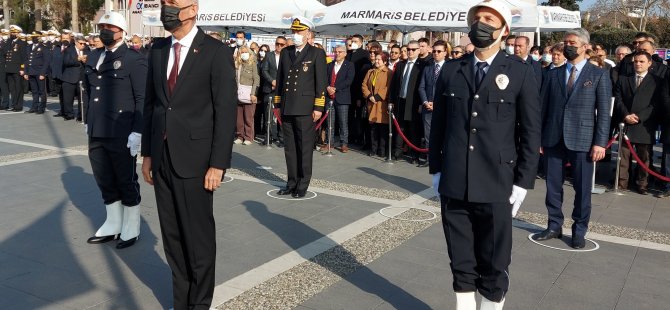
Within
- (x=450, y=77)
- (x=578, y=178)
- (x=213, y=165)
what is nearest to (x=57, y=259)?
(x=213, y=165)

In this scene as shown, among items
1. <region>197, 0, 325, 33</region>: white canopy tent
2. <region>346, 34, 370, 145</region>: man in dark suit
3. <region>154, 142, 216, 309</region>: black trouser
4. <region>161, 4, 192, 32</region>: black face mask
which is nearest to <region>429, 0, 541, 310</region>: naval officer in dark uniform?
<region>154, 142, 216, 309</region>: black trouser

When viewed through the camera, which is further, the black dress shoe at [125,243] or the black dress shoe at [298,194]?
the black dress shoe at [298,194]

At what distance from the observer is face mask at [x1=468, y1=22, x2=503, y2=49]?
3.55 m

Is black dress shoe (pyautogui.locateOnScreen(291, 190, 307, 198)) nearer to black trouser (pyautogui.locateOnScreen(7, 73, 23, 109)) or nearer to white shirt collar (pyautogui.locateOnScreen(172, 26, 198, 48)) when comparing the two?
white shirt collar (pyautogui.locateOnScreen(172, 26, 198, 48))

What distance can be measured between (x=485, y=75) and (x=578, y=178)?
2970 mm

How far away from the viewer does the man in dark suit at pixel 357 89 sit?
1229 centimetres

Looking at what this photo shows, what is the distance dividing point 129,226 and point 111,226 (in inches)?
9.1

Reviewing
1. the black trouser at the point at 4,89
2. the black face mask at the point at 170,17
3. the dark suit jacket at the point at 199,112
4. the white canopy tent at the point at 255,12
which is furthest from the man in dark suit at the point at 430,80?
the black trouser at the point at 4,89

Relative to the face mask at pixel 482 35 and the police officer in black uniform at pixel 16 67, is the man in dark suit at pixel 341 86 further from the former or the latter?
the police officer in black uniform at pixel 16 67

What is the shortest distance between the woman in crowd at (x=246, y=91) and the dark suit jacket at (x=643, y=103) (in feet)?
22.1

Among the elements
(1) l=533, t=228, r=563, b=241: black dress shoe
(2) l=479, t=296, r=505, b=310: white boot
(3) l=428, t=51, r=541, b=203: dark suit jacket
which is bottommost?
(1) l=533, t=228, r=563, b=241: black dress shoe

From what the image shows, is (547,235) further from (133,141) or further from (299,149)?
(133,141)

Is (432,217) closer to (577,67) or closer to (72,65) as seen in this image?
(577,67)

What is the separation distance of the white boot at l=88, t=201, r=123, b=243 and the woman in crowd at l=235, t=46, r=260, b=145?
663 centimetres
